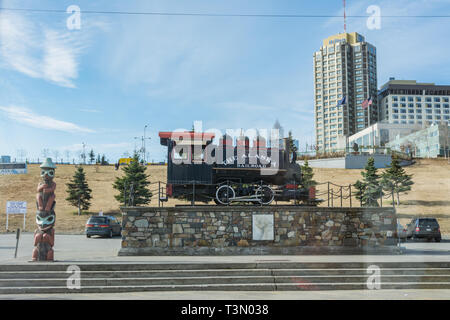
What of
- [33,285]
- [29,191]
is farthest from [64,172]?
[33,285]

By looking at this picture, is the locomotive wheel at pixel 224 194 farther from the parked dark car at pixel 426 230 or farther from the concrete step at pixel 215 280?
the parked dark car at pixel 426 230

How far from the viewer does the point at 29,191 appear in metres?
45.2

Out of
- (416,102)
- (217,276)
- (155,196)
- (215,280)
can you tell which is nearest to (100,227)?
(217,276)

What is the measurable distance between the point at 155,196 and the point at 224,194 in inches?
1282

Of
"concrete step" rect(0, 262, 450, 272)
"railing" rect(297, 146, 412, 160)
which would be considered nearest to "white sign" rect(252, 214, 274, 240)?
"concrete step" rect(0, 262, 450, 272)

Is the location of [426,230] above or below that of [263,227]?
below

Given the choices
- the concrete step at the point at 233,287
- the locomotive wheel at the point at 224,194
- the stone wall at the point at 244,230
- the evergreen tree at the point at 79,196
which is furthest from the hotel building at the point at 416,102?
the concrete step at the point at 233,287

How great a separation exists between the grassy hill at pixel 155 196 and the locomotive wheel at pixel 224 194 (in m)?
17.8

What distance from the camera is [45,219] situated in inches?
403

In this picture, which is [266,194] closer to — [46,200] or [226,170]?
[226,170]

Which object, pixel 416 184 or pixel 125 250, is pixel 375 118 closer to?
pixel 416 184

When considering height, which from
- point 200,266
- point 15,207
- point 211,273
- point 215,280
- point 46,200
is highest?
point 46,200

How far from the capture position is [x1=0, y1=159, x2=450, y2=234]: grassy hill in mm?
32406

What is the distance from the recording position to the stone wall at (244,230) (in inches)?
465
